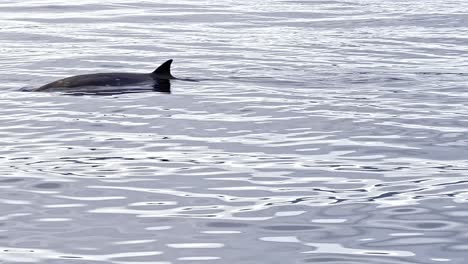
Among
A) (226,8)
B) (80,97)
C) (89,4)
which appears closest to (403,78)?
(80,97)

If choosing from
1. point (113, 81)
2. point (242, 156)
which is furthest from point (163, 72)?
point (242, 156)

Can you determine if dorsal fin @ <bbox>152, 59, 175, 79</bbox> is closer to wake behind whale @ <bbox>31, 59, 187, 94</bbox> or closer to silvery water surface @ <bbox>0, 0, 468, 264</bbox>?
wake behind whale @ <bbox>31, 59, 187, 94</bbox>

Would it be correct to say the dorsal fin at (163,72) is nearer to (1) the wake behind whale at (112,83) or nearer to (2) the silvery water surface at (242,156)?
(1) the wake behind whale at (112,83)

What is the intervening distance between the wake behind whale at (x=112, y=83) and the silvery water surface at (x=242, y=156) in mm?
365

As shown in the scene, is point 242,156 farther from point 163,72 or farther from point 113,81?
point 163,72

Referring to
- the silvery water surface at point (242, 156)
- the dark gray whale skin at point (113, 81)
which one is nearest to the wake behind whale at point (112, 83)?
the dark gray whale skin at point (113, 81)

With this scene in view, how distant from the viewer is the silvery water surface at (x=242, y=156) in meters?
9.91

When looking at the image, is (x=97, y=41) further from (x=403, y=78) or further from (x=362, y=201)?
(x=362, y=201)

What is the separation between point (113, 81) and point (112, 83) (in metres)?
0.10

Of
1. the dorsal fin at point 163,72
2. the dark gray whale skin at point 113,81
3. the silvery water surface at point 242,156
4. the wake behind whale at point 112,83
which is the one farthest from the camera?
the dorsal fin at point 163,72

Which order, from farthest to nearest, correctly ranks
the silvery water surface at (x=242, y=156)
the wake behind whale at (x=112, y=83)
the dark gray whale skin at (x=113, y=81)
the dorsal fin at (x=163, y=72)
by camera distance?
the dorsal fin at (x=163, y=72) < the dark gray whale skin at (x=113, y=81) < the wake behind whale at (x=112, y=83) < the silvery water surface at (x=242, y=156)

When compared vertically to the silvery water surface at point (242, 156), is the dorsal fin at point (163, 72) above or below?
above

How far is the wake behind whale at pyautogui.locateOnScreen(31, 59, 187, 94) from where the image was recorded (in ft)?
60.8

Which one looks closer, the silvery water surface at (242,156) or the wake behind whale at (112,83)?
the silvery water surface at (242,156)
